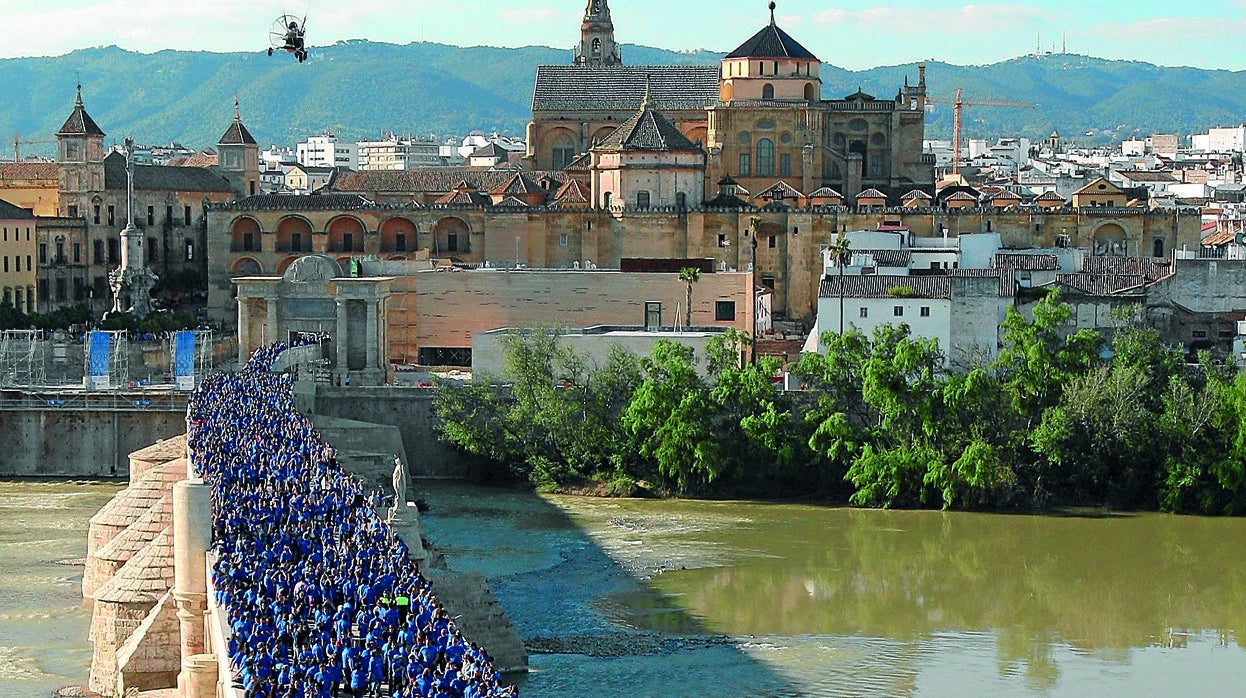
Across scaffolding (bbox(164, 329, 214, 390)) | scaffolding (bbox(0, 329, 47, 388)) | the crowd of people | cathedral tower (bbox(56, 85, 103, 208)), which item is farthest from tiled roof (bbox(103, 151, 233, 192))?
the crowd of people

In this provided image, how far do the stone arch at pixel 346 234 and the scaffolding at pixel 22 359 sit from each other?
17.5m

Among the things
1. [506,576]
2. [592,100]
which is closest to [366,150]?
[592,100]

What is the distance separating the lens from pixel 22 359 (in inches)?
2258

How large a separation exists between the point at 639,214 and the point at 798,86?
9351 mm

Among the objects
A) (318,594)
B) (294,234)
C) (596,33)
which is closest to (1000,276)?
(294,234)

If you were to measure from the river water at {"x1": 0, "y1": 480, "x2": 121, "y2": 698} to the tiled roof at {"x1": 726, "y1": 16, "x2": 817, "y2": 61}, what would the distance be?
3637 cm

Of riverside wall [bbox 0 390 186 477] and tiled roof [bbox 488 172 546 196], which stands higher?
tiled roof [bbox 488 172 546 196]

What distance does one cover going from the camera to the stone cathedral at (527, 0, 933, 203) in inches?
3046

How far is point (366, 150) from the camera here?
17700cm

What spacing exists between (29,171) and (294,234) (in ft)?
47.1

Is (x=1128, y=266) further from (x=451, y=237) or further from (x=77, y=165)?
(x=77, y=165)

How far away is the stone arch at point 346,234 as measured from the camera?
253 feet

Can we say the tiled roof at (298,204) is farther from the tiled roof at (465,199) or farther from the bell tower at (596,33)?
the bell tower at (596,33)

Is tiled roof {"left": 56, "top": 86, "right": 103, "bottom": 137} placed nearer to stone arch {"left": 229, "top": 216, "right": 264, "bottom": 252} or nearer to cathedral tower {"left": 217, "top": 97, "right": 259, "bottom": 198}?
stone arch {"left": 229, "top": 216, "right": 264, "bottom": 252}
